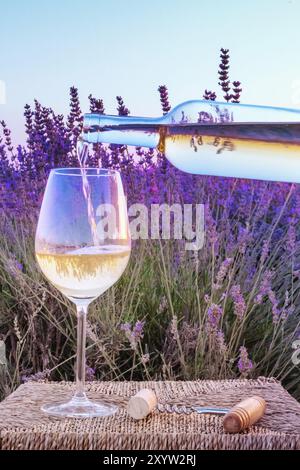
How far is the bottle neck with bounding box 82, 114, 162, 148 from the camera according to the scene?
1.34 m

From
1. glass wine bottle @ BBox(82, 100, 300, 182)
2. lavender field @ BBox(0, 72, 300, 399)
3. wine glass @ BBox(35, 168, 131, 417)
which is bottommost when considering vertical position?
lavender field @ BBox(0, 72, 300, 399)

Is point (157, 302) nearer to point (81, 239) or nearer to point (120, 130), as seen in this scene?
point (120, 130)

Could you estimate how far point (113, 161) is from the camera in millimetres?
2840

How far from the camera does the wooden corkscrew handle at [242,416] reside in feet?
3.53

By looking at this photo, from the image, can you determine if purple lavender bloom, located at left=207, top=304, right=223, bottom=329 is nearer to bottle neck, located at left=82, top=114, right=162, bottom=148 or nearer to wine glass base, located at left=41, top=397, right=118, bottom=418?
bottle neck, located at left=82, top=114, right=162, bottom=148

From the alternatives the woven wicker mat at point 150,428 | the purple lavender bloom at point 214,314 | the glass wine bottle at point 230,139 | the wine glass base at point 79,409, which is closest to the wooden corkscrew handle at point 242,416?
the woven wicker mat at point 150,428

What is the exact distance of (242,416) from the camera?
1.08 m

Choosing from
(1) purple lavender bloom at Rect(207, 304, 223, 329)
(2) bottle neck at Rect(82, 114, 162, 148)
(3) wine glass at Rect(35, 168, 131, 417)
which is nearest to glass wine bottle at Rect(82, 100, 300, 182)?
(2) bottle neck at Rect(82, 114, 162, 148)

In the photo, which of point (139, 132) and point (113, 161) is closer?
point (139, 132)

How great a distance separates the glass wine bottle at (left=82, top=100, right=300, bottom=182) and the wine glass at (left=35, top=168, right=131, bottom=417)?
274 millimetres
